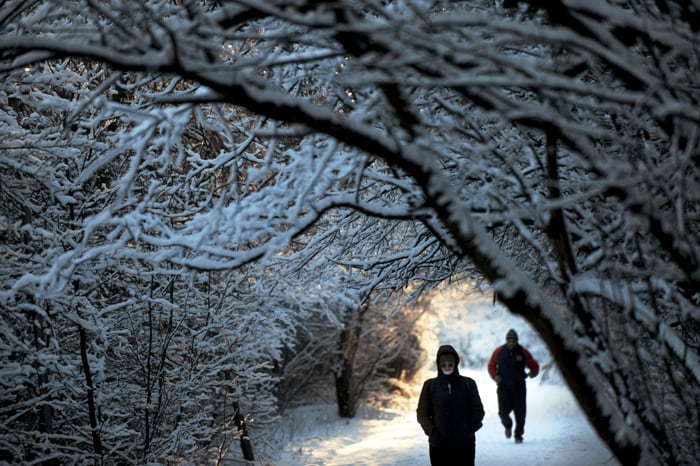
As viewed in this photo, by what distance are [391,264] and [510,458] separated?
16.3ft

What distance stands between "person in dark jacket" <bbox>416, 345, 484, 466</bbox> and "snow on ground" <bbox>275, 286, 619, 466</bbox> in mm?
1935

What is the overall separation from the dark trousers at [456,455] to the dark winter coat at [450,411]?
0.05m

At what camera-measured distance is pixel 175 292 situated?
734 centimetres

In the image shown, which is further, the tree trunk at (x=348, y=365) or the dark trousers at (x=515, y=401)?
the tree trunk at (x=348, y=365)

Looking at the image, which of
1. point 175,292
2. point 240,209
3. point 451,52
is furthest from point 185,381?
point 451,52

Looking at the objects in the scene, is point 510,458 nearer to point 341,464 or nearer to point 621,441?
point 341,464

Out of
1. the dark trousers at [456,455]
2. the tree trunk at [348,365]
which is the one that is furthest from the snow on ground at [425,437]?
the dark trousers at [456,455]

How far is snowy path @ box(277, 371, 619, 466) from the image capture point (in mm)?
9406

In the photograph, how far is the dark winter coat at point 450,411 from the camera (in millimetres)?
6199

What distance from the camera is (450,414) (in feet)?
20.5

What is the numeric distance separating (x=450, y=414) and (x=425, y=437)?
6336mm

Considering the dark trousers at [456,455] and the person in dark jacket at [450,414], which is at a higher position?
the person in dark jacket at [450,414]

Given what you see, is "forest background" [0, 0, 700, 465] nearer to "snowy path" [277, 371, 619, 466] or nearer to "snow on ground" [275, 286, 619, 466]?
"snowy path" [277, 371, 619, 466]

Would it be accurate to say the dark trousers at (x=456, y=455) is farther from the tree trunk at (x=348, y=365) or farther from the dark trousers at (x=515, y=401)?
the tree trunk at (x=348, y=365)
